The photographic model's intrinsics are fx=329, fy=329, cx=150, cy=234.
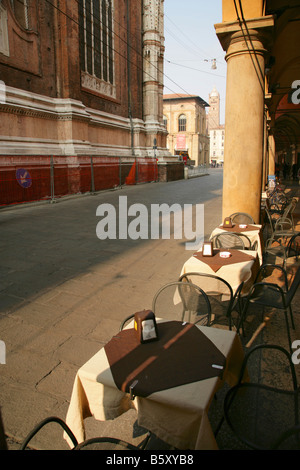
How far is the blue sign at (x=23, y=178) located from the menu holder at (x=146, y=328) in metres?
11.0

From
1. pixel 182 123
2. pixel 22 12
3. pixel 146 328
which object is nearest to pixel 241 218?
pixel 146 328

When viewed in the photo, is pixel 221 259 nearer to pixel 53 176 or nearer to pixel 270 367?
pixel 270 367

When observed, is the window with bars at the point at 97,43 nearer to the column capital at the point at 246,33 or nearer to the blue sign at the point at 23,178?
the blue sign at the point at 23,178

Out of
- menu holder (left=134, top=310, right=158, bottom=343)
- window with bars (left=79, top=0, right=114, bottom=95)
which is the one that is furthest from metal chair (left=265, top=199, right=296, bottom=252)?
window with bars (left=79, top=0, right=114, bottom=95)

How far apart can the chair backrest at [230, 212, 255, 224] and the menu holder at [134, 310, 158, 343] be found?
13.9ft

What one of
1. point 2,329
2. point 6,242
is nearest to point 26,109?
point 6,242

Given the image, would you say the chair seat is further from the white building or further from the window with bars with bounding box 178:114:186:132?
the white building

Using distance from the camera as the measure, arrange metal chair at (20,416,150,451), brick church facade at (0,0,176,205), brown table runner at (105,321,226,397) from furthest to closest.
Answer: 1. brick church facade at (0,0,176,205)
2. brown table runner at (105,321,226,397)
3. metal chair at (20,416,150,451)

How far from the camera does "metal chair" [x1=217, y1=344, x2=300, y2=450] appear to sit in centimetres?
202

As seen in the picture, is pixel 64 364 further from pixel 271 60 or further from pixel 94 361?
pixel 271 60

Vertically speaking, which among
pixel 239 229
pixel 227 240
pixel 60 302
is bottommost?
pixel 60 302

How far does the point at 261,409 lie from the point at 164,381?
1.07m

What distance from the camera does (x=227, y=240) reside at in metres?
4.98
